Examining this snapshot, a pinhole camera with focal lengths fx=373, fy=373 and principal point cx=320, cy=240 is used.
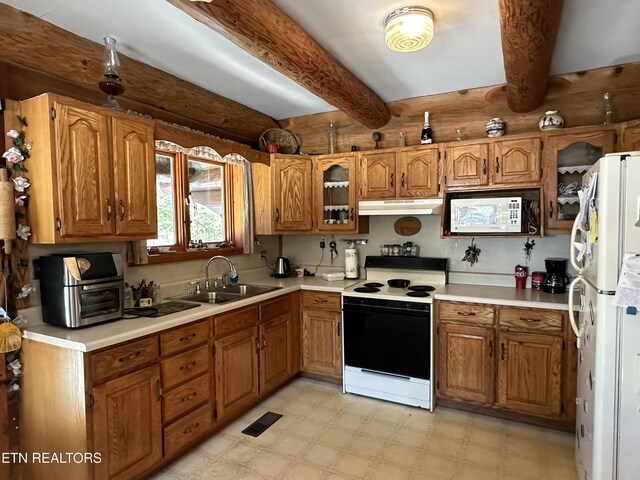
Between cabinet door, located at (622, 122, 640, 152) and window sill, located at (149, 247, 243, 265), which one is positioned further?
window sill, located at (149, 247, 243, 265)

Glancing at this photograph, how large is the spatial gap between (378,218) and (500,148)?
126 centimetres

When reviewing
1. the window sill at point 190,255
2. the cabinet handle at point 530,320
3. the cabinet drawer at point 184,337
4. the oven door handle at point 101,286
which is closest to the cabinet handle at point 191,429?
the cabinet drawer at point 184,337

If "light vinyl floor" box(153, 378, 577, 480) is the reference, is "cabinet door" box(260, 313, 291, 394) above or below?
above

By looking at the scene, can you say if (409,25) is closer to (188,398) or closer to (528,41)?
(528,41)

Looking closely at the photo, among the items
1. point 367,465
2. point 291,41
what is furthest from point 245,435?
point 291,41

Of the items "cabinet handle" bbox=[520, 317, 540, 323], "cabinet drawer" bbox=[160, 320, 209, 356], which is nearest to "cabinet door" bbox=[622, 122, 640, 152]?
"cabinet handle" bbox=[520, 317, 540, 323]

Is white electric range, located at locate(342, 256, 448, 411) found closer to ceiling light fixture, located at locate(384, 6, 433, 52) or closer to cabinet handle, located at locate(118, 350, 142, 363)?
cabinet handle, located at locate(118, 350, 142, 363)

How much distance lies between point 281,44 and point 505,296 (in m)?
2.32

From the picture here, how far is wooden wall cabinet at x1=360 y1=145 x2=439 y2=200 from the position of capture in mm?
3189

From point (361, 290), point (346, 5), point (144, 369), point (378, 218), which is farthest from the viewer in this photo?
point (378, 218)

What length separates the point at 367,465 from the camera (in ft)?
7.55

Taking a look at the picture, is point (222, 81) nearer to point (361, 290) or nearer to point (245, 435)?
point (361, 290)

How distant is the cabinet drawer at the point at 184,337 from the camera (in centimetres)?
221

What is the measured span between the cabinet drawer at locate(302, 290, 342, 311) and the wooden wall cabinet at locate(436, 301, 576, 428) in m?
0.88
